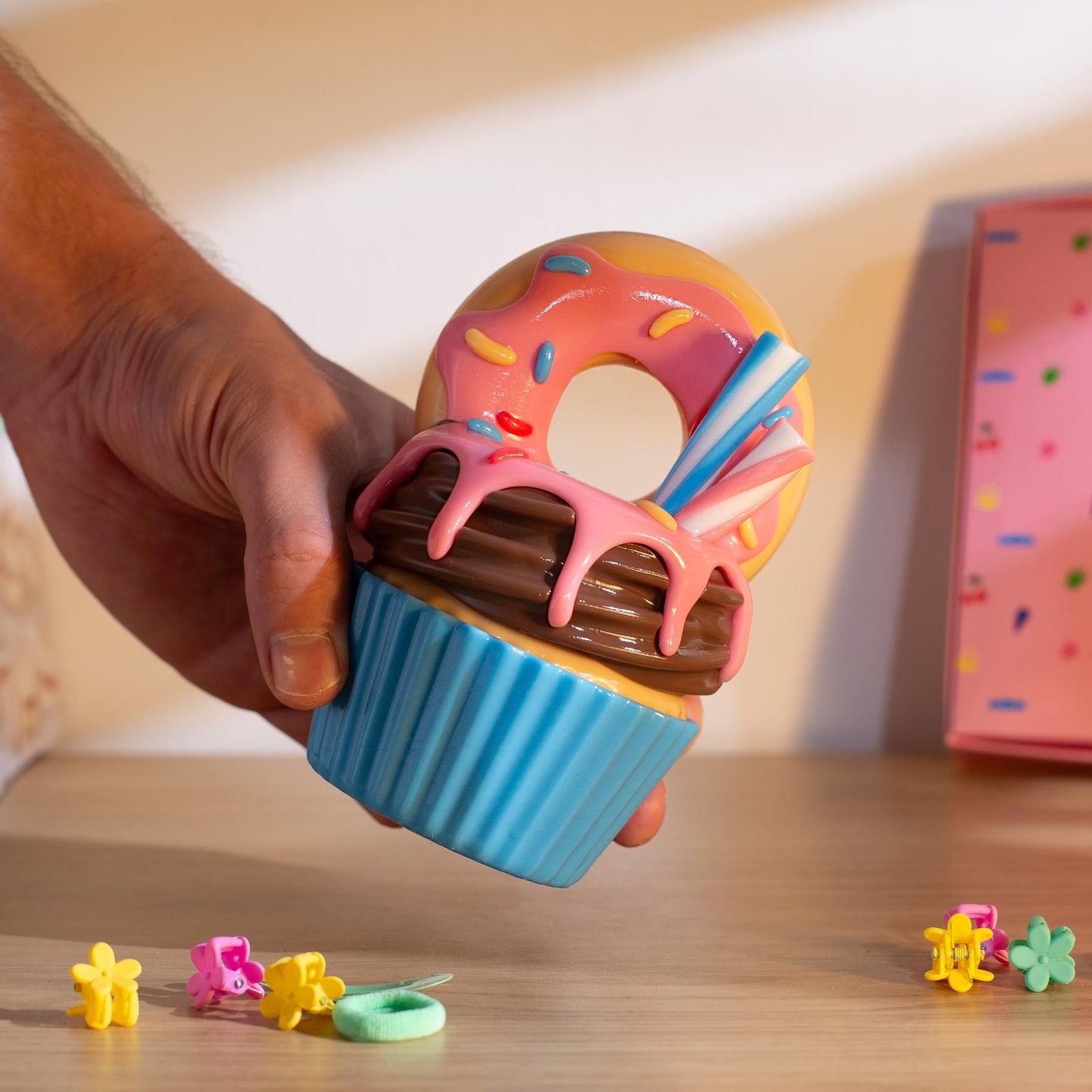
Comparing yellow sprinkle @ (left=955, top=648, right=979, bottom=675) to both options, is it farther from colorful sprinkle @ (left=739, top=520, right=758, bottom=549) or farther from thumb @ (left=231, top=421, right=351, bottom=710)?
thumb @ (left=231, top=421, right=351, bottom=710)

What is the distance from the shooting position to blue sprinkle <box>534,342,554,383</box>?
62 centimetres

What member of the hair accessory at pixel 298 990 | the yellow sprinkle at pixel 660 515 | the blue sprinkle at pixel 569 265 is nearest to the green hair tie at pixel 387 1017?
the hair accessory at pixel 298 990

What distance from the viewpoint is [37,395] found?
84 cm

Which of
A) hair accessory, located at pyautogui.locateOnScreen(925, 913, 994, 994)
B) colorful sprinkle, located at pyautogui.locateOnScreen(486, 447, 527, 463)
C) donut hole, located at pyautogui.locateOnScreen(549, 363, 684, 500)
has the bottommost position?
hair accessory, located at pyautogui.locateOnScreen(925, 913, 994, 994)

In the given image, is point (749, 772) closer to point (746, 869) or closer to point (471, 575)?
point (746, 869)

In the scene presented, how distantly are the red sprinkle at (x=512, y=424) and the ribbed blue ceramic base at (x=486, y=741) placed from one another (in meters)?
0.10

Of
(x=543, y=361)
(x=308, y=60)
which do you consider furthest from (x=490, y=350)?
(x=308, y=60)

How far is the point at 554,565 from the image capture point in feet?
1.77

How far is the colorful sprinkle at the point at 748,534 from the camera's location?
0.62 m

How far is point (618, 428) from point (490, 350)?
60 cm

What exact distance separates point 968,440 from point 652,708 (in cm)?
72

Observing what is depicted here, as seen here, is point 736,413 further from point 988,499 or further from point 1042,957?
point 988,499

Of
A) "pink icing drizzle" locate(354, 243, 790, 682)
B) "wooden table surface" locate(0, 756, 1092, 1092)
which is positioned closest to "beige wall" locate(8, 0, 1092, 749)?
"wooden table surface" locate(0, 756, 1092, 1092)

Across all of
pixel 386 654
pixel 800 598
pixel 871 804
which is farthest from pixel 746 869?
pixel 800 598
